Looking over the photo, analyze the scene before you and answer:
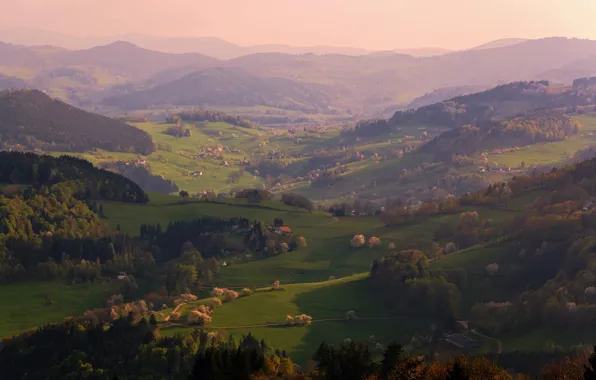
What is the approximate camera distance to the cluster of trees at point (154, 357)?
43.8 meters

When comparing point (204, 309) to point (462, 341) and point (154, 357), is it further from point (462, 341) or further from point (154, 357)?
point (462, 341)

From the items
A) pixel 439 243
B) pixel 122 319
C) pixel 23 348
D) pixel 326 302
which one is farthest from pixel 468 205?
pixel 23 348

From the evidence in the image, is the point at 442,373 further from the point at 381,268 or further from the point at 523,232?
the point at 523,232

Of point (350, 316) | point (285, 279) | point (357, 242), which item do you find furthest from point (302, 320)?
point (357, 242)

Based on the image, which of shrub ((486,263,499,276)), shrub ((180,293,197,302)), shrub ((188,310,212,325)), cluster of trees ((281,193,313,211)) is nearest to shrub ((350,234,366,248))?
shrub ((486,263,499,276))

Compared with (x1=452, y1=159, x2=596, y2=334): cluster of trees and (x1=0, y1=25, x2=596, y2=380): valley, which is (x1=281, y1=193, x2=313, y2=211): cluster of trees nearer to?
(x1=0, y1=25, x2=596, y2=380): valley

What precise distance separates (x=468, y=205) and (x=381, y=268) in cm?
4399

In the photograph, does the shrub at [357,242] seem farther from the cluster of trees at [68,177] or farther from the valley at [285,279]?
the cluster of trees at [68,177]

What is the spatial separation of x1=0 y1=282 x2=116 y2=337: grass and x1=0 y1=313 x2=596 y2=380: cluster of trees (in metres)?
9.73

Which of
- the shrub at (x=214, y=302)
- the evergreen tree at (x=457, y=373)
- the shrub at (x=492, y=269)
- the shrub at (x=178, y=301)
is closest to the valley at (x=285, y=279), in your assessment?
the shrub at (x=492, y=269)

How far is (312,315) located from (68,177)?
78.8 meters

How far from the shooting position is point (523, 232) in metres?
106

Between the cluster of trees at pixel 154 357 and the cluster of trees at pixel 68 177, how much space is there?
224ft

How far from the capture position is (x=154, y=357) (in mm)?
66938
